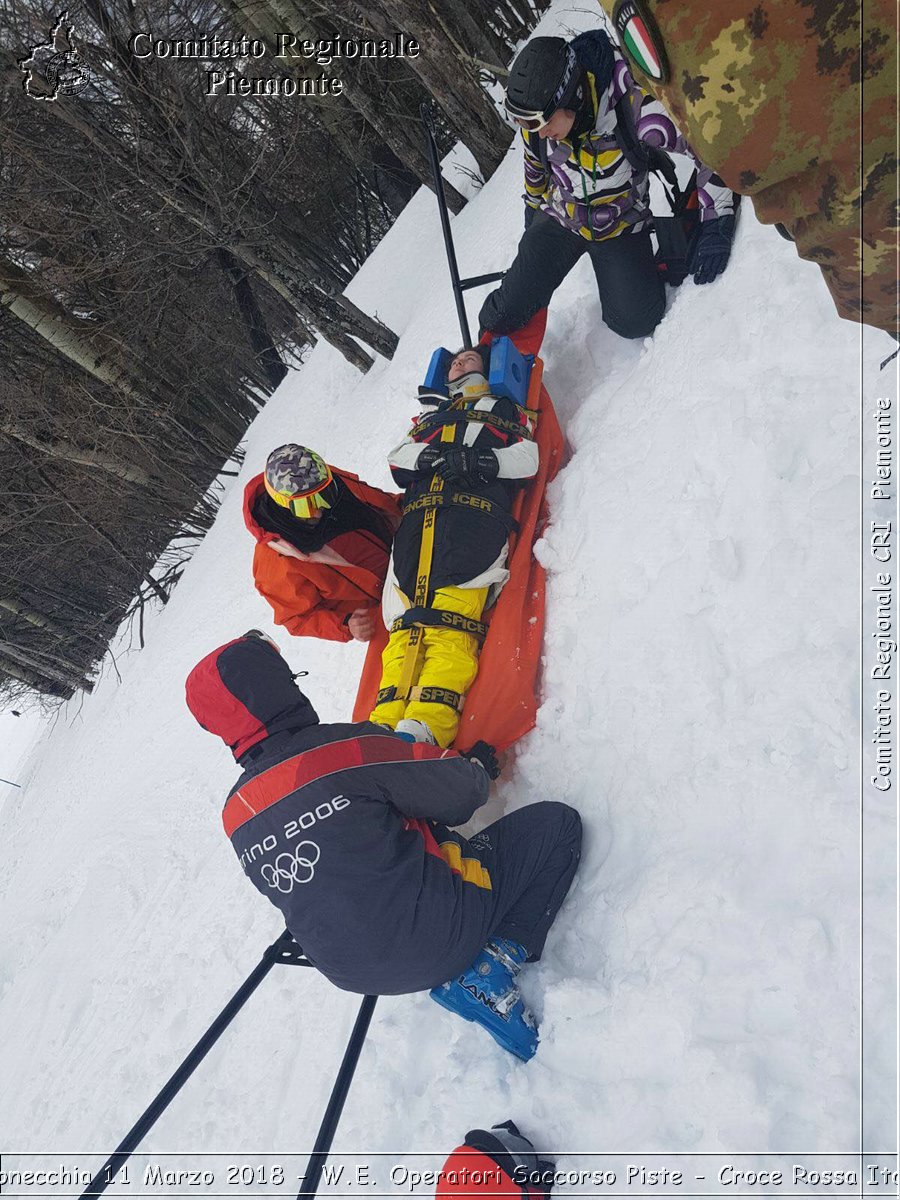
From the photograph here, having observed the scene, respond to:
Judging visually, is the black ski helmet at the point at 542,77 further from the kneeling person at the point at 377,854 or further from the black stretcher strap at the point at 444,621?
the kneeling person at the point at 377,854

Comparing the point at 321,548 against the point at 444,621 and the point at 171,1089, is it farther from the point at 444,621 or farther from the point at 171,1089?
the point at 171,1089

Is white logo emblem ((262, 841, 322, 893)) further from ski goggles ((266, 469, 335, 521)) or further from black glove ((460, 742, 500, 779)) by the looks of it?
ski goggles ((266, 469, 335, 521))

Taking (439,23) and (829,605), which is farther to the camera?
(439,23)

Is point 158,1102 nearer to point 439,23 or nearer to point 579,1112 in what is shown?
point 579,1112

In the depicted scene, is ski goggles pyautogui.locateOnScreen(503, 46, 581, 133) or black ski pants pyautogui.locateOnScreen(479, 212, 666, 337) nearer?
ski goggles pyautogui.locateOnScreen(503, 46, 581, 133)

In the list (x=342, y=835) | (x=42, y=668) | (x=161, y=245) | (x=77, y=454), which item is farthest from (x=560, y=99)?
(x=42, y=668)

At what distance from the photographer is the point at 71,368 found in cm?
807

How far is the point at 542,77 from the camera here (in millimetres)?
2689

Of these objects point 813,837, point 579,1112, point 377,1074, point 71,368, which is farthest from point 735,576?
point 71,368

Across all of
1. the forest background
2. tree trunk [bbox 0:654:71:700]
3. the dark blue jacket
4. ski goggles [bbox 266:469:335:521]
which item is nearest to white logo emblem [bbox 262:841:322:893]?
the dark blue jacket

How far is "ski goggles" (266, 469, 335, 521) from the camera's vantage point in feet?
10.9

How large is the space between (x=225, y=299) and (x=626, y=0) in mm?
9128

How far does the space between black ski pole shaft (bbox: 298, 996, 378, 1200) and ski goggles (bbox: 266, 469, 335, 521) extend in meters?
2.01

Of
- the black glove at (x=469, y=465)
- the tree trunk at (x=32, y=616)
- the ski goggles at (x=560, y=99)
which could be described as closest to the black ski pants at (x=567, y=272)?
the ski goggles at (x=560, y=99)
